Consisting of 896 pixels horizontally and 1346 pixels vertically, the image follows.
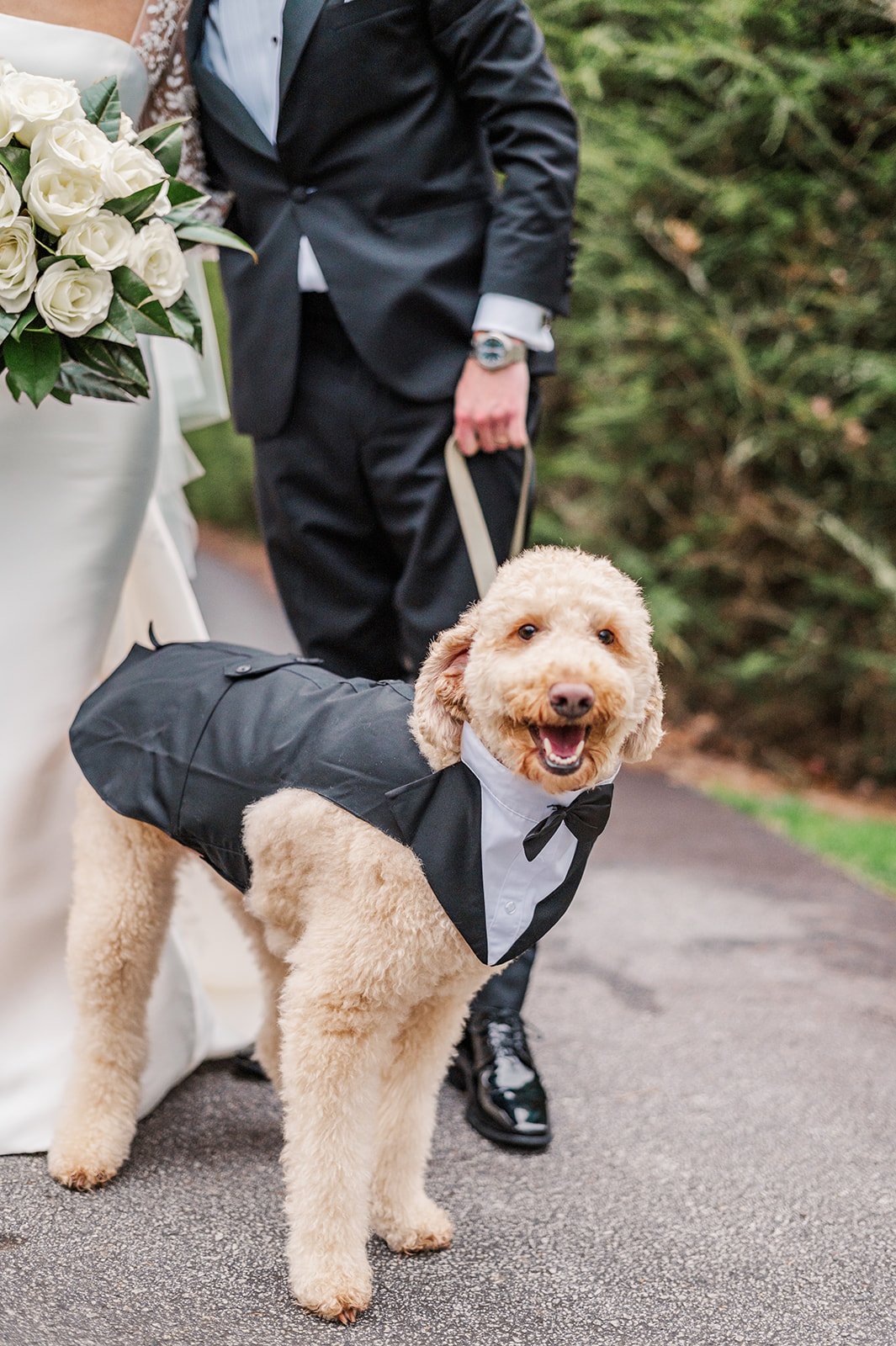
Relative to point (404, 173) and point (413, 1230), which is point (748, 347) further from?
point (413, 1230)

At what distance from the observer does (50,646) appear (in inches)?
105

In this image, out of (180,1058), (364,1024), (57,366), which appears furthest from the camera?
(180,1058)

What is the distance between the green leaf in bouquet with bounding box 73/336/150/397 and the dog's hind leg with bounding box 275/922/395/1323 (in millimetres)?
1180

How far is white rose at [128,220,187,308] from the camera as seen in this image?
A: 7.76 feet

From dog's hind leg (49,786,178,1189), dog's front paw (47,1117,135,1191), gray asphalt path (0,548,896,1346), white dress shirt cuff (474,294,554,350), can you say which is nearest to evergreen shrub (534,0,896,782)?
gray asphalt path (0,548,896,1346)

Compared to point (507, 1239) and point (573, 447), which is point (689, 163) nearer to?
point (573, 447)

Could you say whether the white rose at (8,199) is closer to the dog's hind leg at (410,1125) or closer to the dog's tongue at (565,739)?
the dog's tongue at (565,739)

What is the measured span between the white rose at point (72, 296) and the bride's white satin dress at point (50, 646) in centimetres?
36

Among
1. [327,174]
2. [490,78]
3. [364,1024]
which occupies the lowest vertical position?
[364,1024]

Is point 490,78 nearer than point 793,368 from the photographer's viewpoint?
Yes

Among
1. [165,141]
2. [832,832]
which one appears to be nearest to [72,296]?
[165,141]

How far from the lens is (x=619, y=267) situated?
21.6 ft

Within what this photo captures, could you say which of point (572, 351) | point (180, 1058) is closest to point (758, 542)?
point (572, 351)

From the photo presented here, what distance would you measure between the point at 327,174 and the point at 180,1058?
2.04 m
